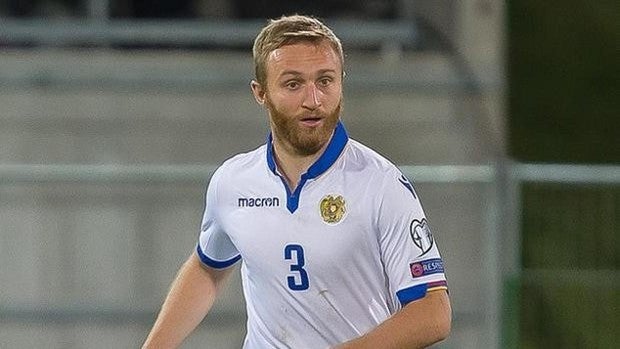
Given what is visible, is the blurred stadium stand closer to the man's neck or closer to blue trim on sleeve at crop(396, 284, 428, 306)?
the man's neck

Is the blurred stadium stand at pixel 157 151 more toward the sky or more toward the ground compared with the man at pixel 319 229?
more toward the ground

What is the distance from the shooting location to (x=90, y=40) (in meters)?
6.27

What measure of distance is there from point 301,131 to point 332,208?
0.16 metres

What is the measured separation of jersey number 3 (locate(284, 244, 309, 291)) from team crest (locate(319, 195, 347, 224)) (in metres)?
0.08

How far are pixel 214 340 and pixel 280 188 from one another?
10.8 ft

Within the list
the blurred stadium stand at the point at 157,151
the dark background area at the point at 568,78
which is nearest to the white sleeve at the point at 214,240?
the dark background area at the point at 568,78

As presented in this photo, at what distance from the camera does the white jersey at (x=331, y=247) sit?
101 inches

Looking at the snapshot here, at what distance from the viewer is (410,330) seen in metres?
2.44

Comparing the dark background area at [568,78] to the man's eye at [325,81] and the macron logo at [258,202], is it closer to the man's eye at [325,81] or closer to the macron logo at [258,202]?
the macron logo at [258,202]

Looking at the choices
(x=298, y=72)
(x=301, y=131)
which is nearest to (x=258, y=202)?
(x=301, y=131)

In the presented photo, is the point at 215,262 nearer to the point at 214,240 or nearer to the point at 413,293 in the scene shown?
the point at 214,240

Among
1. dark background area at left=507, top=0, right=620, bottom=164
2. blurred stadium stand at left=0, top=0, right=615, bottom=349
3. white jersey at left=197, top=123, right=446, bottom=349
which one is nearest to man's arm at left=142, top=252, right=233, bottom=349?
white jersey at left=197, top=123, right=446, bottom=349

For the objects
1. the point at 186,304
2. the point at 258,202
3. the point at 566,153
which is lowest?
the point at 566,153

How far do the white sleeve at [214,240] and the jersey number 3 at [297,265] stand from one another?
0.88 ft
